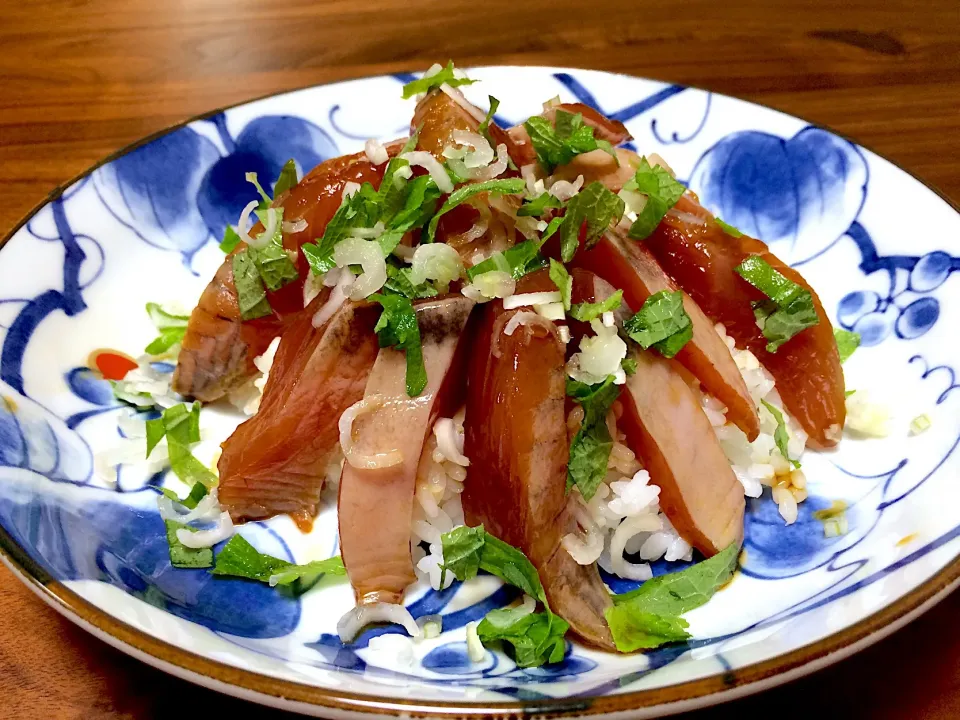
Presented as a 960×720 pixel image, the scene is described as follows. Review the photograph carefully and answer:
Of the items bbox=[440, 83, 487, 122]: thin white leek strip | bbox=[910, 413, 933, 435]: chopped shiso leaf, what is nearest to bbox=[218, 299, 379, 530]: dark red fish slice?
bbox=[440, 83, 487, 122]: thin white leek strip

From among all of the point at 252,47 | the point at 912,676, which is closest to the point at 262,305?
the point at 912,676

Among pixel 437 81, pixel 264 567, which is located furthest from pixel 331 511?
pixel 437 81

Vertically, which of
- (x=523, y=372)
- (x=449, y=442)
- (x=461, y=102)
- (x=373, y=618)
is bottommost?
(x=373, y=618)

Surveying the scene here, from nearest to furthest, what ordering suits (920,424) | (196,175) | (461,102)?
(920,424) → (461,102) → (196,175)

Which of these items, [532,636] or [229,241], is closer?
[532,636]

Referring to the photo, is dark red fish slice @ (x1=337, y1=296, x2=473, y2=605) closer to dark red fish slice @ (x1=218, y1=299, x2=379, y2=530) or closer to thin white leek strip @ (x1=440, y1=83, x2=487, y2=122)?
dark red fish slice @ (x1=218, y1=299, x2=379, y2=530)

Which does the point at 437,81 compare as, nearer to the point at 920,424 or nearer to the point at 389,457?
the point at 389,457
